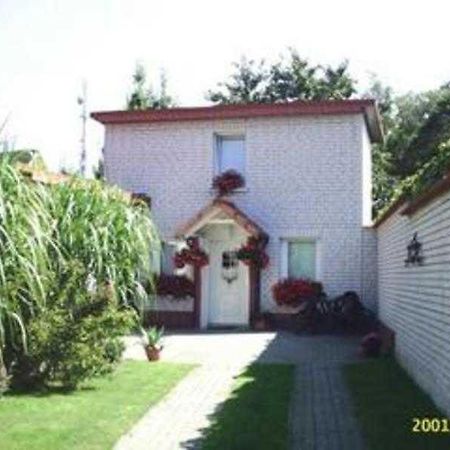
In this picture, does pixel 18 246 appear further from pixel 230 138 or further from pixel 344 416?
pixel 230 138

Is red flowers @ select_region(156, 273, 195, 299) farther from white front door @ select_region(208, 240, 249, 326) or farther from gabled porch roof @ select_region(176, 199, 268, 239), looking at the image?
gabled porch roof @ select_region(176, 199, 268, 239)

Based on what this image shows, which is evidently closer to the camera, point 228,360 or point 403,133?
point 228,360

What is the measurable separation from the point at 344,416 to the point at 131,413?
91.9 inches

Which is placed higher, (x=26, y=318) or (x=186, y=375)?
(x=26, y=318)

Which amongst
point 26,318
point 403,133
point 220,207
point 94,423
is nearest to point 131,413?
point 94,423

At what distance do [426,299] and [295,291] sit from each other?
32.5 feet

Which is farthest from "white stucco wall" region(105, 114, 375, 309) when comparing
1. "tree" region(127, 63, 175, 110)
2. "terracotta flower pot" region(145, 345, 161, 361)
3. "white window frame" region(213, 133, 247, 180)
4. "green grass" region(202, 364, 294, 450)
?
"tree" region(127, 63, 175, 110)

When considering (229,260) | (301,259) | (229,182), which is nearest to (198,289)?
(229,260)

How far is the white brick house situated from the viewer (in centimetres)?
2008

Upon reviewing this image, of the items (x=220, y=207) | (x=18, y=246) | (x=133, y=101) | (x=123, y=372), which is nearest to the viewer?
(x=18, y=246)

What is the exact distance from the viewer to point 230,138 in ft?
70.2

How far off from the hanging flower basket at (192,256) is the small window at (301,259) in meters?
2.14

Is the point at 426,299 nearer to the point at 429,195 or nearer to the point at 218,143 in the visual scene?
the point at 429,195

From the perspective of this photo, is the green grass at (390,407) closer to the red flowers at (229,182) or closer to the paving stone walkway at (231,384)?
the paving stone walkway at (231,384)
